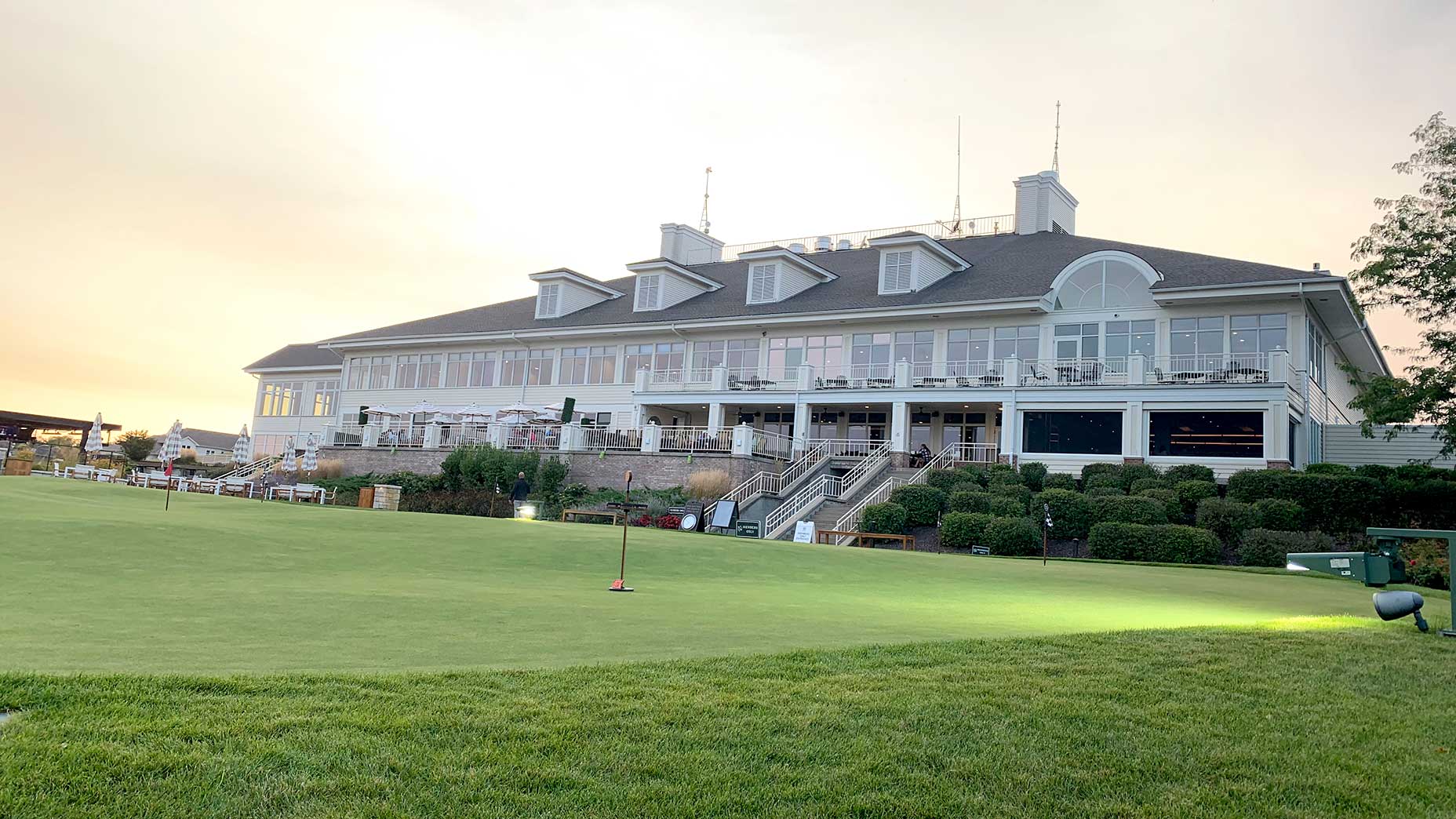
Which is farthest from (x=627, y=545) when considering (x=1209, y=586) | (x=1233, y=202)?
(x=1233, y=202)

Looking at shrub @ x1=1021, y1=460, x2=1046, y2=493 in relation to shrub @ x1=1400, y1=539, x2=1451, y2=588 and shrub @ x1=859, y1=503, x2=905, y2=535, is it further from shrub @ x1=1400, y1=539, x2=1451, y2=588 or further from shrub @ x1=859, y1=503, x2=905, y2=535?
shrub @ x1=1400, y1=539, x2=1451, y2=588

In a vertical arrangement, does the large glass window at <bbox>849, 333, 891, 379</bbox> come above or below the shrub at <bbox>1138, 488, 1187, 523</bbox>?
above

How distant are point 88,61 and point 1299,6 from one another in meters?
21.1

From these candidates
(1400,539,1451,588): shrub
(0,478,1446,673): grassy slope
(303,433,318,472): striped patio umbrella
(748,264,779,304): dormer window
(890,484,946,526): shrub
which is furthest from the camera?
(748,264,779,304): dormer window

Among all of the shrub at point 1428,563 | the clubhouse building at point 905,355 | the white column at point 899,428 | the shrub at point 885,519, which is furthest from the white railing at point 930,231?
the shrub at point 1428,563

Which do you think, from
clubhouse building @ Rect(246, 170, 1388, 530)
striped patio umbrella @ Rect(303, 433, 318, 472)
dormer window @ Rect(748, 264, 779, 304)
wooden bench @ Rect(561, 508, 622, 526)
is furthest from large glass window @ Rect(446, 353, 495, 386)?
wooden bench @ Rect(561, 508, 622, 526)

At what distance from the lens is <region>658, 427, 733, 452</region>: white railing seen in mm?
30672

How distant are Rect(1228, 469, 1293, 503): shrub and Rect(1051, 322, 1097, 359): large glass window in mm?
8330

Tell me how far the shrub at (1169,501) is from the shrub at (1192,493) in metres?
0.12

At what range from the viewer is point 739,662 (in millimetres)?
5938

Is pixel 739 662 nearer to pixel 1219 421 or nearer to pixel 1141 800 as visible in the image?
pixel 1141 800

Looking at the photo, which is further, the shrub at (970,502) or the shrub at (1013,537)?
the shrub at (970,502)

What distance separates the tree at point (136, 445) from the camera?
54750mm

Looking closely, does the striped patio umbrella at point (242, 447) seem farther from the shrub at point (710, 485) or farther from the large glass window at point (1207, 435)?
the large glass window at point (1207, 435)
